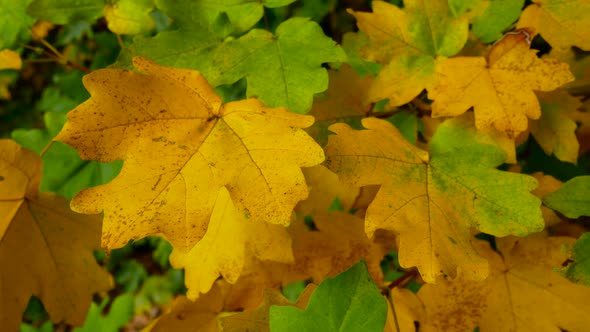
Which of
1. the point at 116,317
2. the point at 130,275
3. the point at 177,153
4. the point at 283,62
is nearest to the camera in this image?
the point at 177,153

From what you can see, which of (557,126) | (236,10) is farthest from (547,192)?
(236,10)

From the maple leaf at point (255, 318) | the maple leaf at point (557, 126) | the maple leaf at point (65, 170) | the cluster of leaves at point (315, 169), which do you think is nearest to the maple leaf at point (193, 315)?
the cluster of leaves at point (315, 169)

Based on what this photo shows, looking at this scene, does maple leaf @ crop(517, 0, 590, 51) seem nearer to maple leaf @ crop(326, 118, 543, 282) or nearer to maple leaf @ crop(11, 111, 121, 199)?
maple leaf @ crop(326, 118, 543, 282)

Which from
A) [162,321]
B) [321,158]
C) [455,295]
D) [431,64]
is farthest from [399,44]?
[162,321]

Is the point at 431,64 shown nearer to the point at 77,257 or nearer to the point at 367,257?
the point at 367,257

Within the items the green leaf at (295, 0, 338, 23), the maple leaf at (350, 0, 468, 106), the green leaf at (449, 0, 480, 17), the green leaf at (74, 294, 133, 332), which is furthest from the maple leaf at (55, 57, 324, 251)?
the green leaf at (295, 0, 338, 23)

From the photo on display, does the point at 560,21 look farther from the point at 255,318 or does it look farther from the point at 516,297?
the point at 255,318
